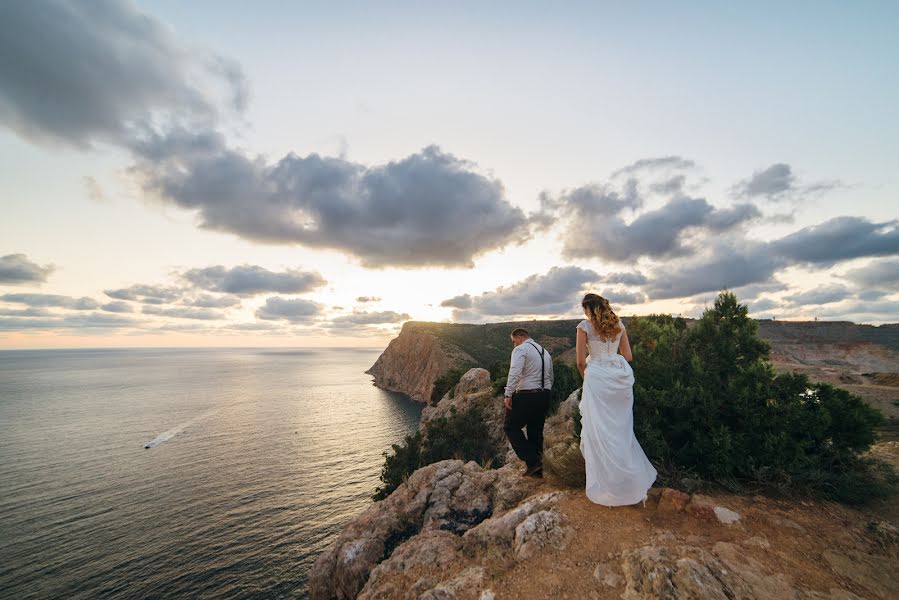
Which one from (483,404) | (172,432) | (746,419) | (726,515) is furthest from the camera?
(172,432)

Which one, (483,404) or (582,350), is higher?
(582,350)

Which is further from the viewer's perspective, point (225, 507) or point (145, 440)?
point (145, 440)

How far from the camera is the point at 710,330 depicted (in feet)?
26.7

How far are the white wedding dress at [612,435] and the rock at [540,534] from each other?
0.76 metres

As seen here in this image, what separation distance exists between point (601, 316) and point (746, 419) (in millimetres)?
3561

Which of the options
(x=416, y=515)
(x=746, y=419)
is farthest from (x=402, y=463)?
(x=746, y=419)

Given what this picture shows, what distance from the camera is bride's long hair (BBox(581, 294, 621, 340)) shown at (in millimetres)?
6270

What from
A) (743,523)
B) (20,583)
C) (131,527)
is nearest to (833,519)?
(743,523)

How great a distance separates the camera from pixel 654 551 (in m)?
5.06

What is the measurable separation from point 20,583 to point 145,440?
1326 inches

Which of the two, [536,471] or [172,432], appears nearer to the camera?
[536,471]

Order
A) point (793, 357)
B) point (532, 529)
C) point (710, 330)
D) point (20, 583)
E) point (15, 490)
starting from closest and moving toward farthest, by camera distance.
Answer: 1. point (532, 529)
2. point (710, 330)
3. point (20, 583)
4. point (15, 490)
5. point (793, 357)

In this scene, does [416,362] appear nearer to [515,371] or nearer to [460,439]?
[460,439]

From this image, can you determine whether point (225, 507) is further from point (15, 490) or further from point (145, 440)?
point (145, 440)
